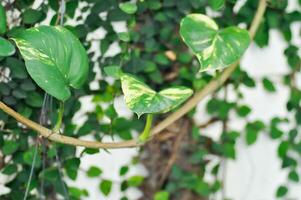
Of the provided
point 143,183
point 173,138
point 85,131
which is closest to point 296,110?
point 173,138

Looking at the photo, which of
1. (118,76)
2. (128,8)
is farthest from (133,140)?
(128,8)

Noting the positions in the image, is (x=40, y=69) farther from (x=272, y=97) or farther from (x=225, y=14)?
(x=272, y=97)

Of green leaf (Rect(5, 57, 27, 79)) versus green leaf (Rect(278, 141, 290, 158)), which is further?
green leaf (Rect(278, 141, 290, 158))

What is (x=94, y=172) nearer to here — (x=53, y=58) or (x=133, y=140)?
(x=133, y=140)

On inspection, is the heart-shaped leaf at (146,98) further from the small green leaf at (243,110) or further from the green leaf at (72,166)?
the small green leaf at (243,110)

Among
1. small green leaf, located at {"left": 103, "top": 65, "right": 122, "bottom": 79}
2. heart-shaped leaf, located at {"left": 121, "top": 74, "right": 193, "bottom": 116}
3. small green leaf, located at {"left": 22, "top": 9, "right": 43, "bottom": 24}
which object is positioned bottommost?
small green leaf, located at {"left": 103, "top": 65, "right": 122, "bottom": 79}

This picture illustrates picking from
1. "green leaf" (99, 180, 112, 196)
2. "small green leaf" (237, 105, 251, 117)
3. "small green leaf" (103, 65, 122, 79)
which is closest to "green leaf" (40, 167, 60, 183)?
"green leaf" (99, 180, 112, 196)

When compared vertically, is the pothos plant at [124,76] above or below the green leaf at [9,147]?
above

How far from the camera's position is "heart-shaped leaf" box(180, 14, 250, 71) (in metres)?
0.84

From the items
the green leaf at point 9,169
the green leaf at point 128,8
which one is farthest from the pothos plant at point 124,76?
the green leaf at point 9,169

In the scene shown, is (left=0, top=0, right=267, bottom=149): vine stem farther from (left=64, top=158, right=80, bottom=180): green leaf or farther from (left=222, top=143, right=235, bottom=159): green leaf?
(left=222, top=143, right=235, bottom=159): green leaf

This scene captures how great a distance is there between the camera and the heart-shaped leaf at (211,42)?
2.76 feet

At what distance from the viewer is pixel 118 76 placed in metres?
0.96

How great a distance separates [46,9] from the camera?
39.4 inches
